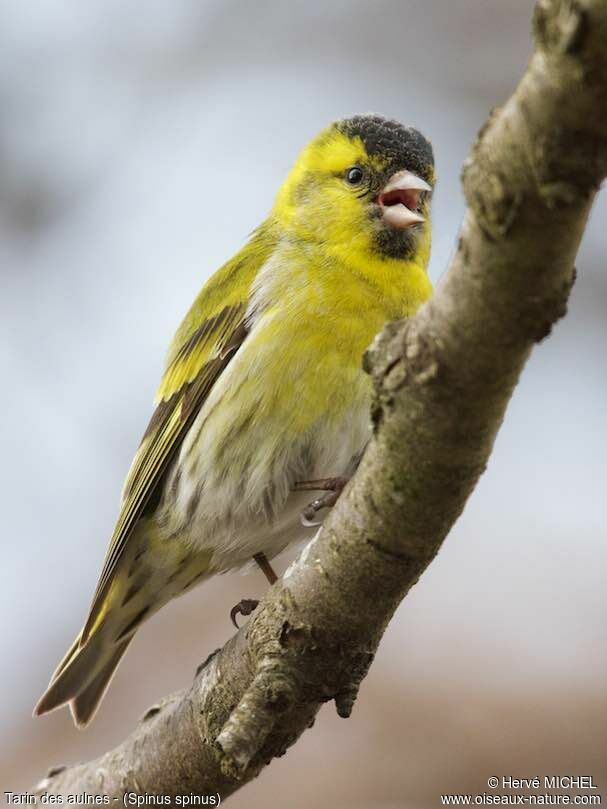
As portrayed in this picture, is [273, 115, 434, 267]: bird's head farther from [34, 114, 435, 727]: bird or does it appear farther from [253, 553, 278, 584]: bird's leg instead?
[253, 553, 278, 584]: bird's leg

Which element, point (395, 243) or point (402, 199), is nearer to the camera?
point (395, 243)

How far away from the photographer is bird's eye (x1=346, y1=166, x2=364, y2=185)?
4391 millimetres

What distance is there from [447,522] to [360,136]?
2.48m

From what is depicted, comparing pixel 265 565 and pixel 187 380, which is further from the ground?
pixel 187 380

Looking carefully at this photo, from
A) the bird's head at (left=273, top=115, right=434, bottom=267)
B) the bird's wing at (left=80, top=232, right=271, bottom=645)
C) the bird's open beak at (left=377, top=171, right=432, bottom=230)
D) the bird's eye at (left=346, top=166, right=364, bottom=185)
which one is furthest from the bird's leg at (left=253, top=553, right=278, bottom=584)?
the bird's eye at (left=346, top=166, right=364, bottom=185)

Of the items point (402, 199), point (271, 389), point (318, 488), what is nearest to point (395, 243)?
point (402, 199)

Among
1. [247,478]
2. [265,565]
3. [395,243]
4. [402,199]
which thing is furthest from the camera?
[265,565]

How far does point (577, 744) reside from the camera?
454 cm

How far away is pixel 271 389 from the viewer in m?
3.88

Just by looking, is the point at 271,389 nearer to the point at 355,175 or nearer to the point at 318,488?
the point at 318,488

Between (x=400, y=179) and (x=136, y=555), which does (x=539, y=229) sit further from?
(x=136, y=555)

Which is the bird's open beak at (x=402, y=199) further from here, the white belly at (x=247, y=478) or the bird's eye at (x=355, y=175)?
the white belly at (x=247, y=478)

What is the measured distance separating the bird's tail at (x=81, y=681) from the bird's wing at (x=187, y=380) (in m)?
0.11

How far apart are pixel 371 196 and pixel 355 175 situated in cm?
15
